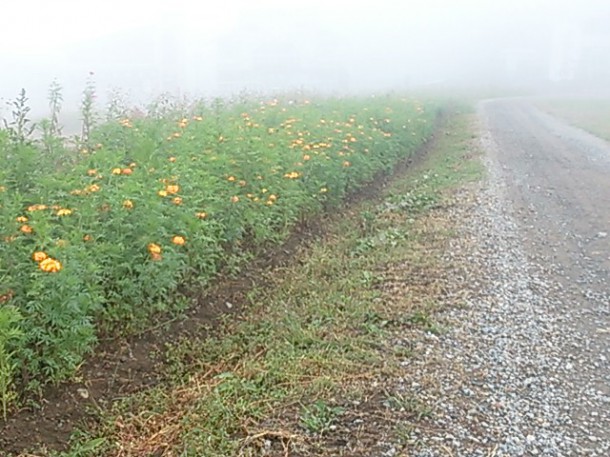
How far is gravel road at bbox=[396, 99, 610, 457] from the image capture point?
3.57 meters

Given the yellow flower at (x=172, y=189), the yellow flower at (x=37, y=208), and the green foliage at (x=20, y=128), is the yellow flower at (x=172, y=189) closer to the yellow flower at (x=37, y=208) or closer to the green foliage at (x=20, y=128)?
the yellow flower at (x=37, y=208)

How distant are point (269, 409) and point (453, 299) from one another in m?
2.37

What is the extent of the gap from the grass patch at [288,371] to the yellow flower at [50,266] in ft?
2.93

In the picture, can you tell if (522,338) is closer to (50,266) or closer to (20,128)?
(50,266)

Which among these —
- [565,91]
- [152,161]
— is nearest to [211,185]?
[152,161]

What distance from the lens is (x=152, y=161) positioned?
569 centimetres

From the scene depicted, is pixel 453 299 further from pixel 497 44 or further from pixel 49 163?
pixel 497 44

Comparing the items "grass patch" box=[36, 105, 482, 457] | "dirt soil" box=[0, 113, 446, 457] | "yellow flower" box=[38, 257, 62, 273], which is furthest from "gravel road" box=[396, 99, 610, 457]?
"yellow flower" box=[38, 257, 62, 273]

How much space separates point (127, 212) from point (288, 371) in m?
1.56

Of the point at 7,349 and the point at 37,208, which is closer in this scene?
the point at 7,349

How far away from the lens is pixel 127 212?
14.5 feet

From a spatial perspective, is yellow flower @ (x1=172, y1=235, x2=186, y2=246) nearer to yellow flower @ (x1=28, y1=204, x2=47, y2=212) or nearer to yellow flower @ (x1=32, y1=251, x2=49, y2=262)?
yellow flower @ (x1=28, y1=204, x2=47, y2=212)

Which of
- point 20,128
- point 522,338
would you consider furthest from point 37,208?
point 522,338

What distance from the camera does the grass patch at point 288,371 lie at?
3451mm
